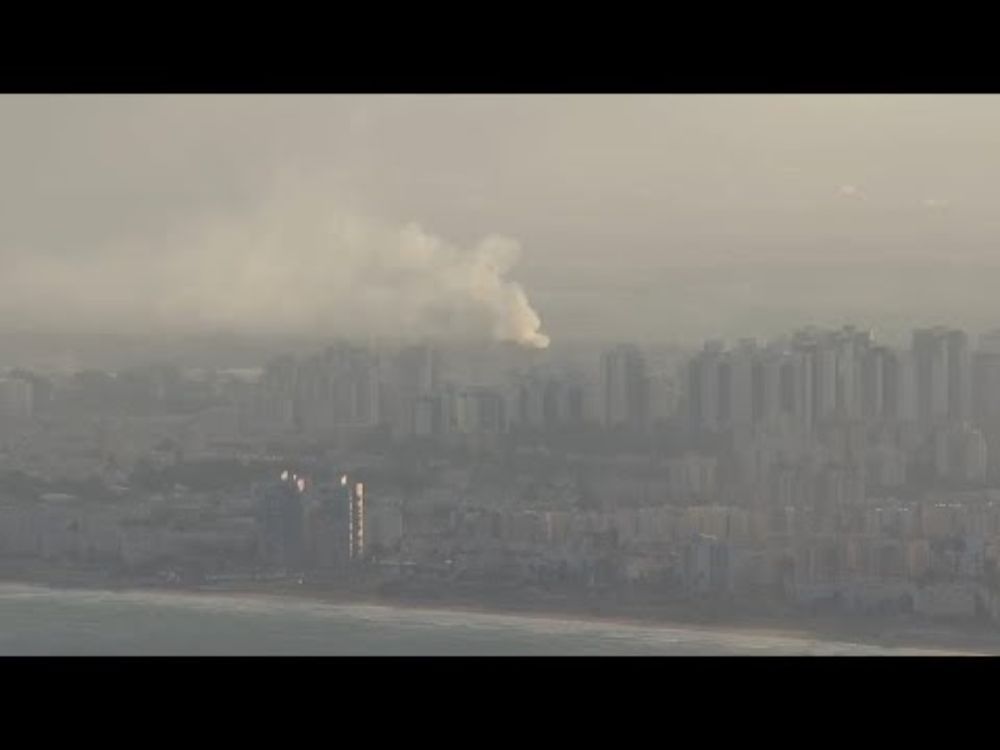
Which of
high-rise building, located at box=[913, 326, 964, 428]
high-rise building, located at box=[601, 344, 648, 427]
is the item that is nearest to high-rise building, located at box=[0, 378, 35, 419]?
high-rise building, located at box=[601, 344, 648, 427]

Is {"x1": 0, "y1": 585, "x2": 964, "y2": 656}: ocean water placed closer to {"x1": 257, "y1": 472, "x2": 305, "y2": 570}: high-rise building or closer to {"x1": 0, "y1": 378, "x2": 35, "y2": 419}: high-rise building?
{"x1": 257, "y1": 472, "x2": 305, "y2": 570}: high-rise building

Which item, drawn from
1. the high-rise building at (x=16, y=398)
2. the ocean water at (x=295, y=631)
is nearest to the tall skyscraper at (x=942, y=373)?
the ocean water at (x=295, y=631)

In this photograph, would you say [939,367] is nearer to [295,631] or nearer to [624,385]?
[624,385]

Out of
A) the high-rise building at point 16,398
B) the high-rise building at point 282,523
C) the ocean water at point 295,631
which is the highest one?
the high-rise building at point 16,398

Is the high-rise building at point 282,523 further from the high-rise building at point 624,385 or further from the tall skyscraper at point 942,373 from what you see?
the tall skyscraper at point 942,373

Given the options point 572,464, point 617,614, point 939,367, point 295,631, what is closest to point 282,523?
point 295,631

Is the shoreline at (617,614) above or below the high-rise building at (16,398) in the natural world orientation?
below
